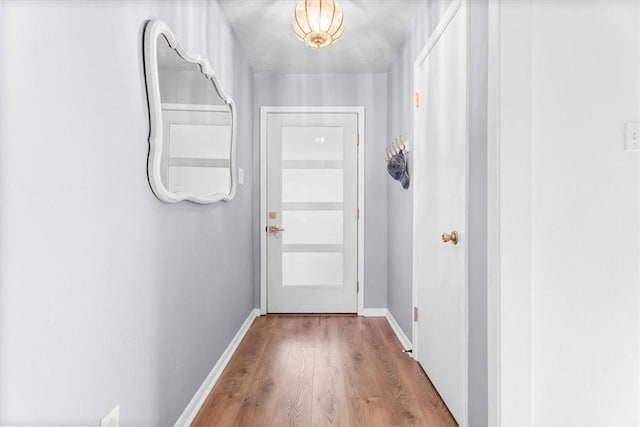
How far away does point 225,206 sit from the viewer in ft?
8.02

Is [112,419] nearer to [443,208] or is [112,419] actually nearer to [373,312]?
[443,208]

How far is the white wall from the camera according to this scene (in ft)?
4.26

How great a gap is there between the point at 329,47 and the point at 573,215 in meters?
2.27

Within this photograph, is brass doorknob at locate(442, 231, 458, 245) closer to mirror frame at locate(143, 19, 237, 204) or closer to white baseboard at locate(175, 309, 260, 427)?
mirror frame at locate(143, 19, 237, 204)

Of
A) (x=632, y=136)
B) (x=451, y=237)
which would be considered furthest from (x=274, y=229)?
(x=632, y=136)

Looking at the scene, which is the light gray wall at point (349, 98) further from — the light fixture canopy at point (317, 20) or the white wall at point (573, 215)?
the white wall at point (573, 215)

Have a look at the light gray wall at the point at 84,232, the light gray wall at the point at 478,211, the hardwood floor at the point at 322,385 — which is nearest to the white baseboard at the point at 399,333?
the hardwood floor at the point at 322,385

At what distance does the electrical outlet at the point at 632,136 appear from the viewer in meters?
1.31

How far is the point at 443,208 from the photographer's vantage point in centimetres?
193

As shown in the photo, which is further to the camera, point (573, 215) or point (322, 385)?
point (322, 385)

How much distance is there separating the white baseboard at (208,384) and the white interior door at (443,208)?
1.24 metres

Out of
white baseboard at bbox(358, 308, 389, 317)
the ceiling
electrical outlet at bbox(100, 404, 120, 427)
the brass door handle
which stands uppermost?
the ceiling

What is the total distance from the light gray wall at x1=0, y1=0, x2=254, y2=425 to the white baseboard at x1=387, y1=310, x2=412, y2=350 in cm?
155

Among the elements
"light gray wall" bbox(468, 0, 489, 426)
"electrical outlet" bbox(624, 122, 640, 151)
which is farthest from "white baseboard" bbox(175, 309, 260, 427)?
"electrical outlet" bbox(624, 122, 640, 151)
